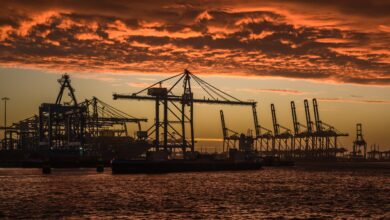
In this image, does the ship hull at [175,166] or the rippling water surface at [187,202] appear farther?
the ship hull at [175,166]

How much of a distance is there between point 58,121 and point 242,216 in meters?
130

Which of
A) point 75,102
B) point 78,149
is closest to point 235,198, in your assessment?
point 78,149

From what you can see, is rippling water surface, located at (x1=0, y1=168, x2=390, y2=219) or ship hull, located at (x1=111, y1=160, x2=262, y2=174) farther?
ship hull, located at (x1=111, y1=160, x2=262, y2=174)

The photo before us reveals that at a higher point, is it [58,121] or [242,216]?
[58,121]

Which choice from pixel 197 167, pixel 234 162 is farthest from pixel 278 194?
pixel 234 162

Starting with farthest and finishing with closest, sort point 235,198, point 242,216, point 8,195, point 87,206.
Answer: point 8,195 < point 235,198 < point 87,206 < point 242,216

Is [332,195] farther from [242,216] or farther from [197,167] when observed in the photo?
[197,167]

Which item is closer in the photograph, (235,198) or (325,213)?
(325,213)

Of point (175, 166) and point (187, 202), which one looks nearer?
point (187, 202)

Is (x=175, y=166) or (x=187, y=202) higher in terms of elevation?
(x=175, y=166)

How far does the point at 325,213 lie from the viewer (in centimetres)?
4853

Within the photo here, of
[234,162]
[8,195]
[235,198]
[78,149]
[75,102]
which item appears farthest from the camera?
[75,102]

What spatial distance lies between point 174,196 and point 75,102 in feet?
379

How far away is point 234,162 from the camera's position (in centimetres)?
14250
